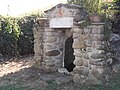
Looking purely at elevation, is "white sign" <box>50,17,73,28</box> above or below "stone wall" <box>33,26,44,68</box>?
above

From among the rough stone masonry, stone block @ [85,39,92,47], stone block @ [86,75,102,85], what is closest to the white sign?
the rough stone masonry

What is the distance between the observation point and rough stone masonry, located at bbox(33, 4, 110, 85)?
556 centimetres

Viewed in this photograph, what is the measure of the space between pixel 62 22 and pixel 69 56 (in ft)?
4.33

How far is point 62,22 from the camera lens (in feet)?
21.4

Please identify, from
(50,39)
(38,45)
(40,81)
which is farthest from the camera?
(38,45)

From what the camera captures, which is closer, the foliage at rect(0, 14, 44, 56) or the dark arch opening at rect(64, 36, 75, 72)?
the dark arch opening at rect(64, 36, 75, 72)

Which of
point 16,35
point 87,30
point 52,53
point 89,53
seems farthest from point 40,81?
point 16,35

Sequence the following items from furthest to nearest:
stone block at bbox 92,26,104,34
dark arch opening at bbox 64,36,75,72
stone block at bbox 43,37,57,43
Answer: dark arch opening at bbox 64,36,75,72 → stone block at bbox 43,37,57,43 → stone block at bbox 92,26,104,34

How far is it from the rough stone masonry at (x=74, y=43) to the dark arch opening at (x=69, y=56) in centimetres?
11

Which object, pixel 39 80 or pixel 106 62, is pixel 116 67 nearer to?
pixel 106 62

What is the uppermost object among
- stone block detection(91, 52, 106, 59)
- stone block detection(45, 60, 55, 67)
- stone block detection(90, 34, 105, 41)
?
stone block detection(90, 34, 105, 41)

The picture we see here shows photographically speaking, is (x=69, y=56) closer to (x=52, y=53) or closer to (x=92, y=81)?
(x=52, y=53)

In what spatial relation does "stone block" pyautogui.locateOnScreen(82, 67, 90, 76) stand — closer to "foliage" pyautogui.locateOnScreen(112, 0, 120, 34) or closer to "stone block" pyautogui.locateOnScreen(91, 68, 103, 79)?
"stone block" pyautogui.locateOnScreen(91, 68, 103, 79)

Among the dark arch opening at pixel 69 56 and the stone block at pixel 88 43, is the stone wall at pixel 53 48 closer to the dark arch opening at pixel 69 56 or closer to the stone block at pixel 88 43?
the dark arch opening at pixel 69 56
